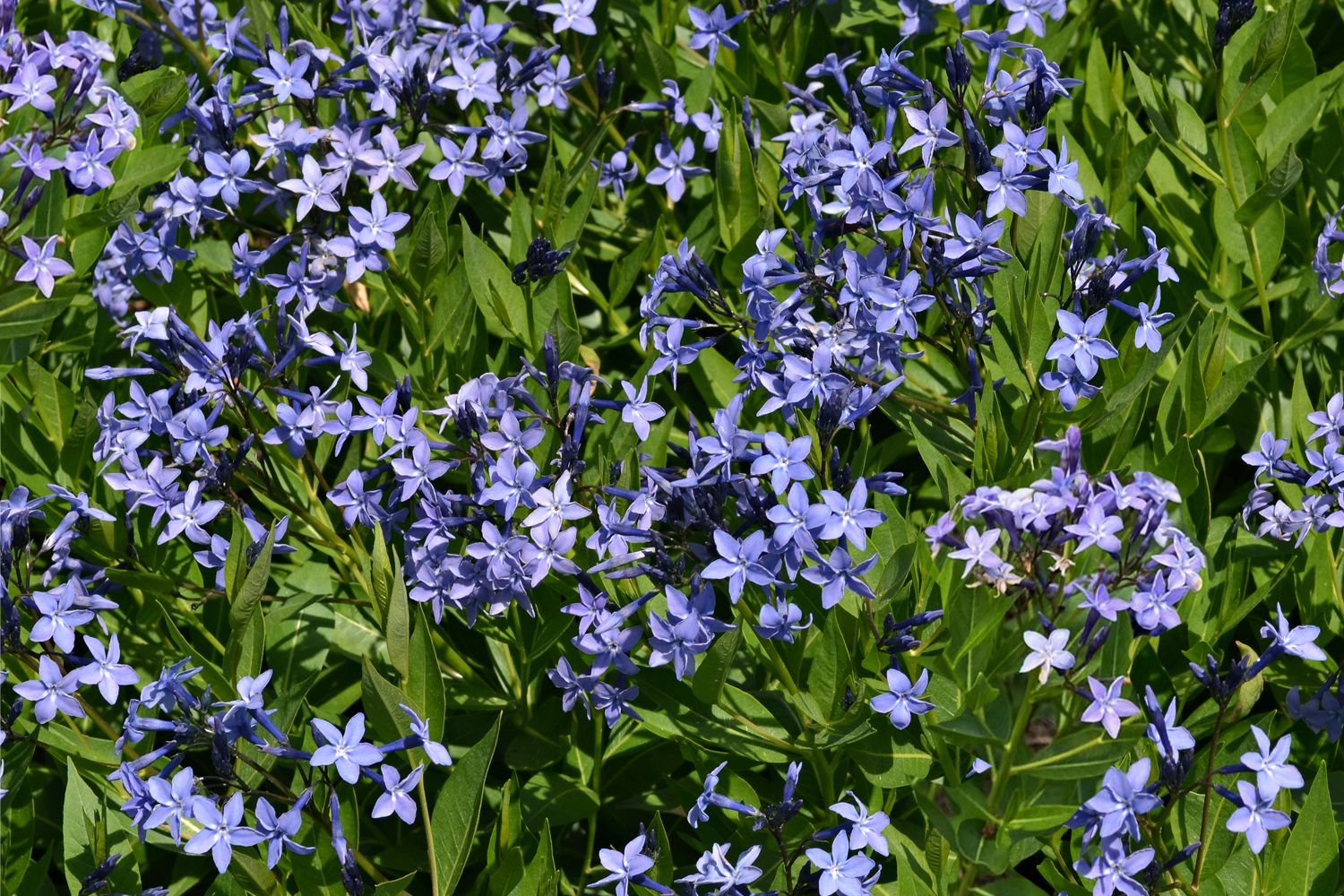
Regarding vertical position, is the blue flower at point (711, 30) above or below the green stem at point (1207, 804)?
above

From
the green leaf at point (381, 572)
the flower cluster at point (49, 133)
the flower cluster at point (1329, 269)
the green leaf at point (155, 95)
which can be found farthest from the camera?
the green leaf at point (155, 95)

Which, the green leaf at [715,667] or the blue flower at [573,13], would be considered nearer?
the green leaf at [715,667]

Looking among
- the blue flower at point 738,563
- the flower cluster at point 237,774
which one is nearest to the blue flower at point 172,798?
the flower cluster at point 237,774

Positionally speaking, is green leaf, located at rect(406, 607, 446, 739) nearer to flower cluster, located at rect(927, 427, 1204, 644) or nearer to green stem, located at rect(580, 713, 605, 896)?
green stem, located at rect(580, 713, 605, 896)

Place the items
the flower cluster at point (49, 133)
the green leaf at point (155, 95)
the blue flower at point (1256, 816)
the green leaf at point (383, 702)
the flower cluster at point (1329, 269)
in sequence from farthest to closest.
Answer: the green leaf at point (155, 95)
the flower cluster at point (49, 133)
the flower cluster at point (1329, 269)
the green leaf at point (383, 702)
the blue flower at point (1256, 816)

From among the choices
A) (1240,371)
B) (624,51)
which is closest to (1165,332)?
(1240,371)

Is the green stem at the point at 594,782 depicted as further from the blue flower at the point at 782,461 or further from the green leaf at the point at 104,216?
the green leaf at the point at 104,216

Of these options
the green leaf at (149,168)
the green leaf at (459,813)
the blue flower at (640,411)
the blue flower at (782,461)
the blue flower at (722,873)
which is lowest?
the green leaf at (459,813)
